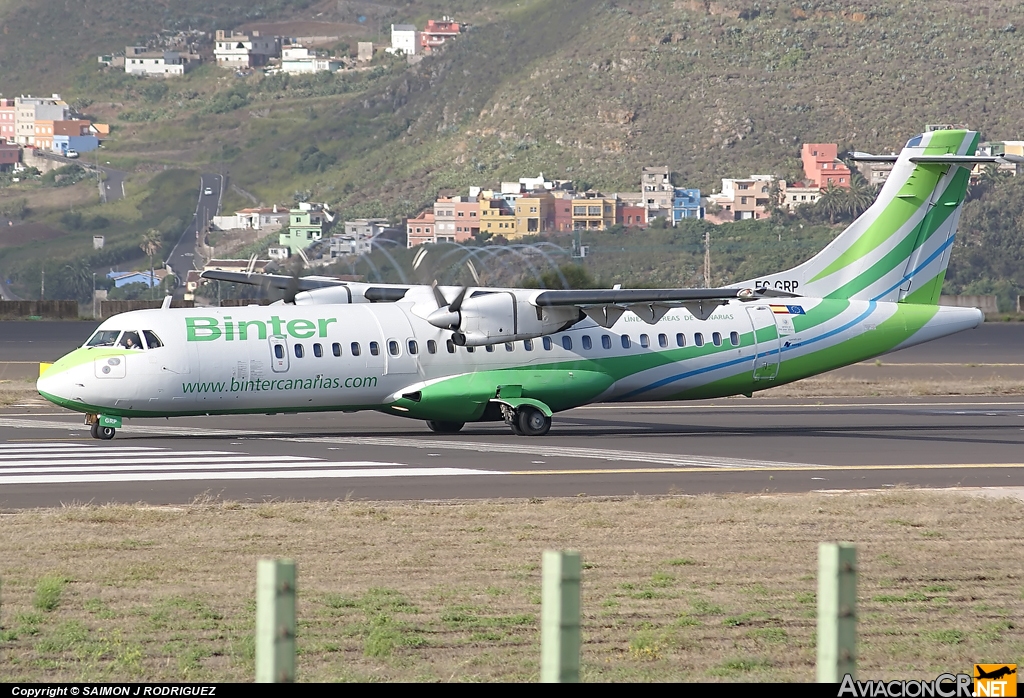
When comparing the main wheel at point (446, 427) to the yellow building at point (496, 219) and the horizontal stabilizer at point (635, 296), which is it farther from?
the yellow building at point (496, 219)

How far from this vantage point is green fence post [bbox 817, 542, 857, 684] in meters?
5.60

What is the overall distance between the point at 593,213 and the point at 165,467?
10789 cm

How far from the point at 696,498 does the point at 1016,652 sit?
303 inches

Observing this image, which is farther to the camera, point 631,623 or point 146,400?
point 146,400

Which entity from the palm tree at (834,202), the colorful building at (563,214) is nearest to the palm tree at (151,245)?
the colorful building at (563,214)

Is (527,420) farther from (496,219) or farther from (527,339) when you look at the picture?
(496,219)

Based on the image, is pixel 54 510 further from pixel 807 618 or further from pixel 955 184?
pixel 955 184

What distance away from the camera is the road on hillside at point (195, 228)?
139 meters

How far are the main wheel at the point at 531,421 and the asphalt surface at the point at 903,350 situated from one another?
2345cm

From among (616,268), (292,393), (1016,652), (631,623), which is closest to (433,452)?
(292,393)

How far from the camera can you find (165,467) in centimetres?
2022

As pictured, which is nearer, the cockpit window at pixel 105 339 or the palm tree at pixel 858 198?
the cockpit window at pixel 105 339

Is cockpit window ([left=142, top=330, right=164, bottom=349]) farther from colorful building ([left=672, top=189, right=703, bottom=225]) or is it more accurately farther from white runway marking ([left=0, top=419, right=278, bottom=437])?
colorful building ([left=672, top=189, right=703, bottom=225])

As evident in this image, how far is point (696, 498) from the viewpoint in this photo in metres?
17.3
